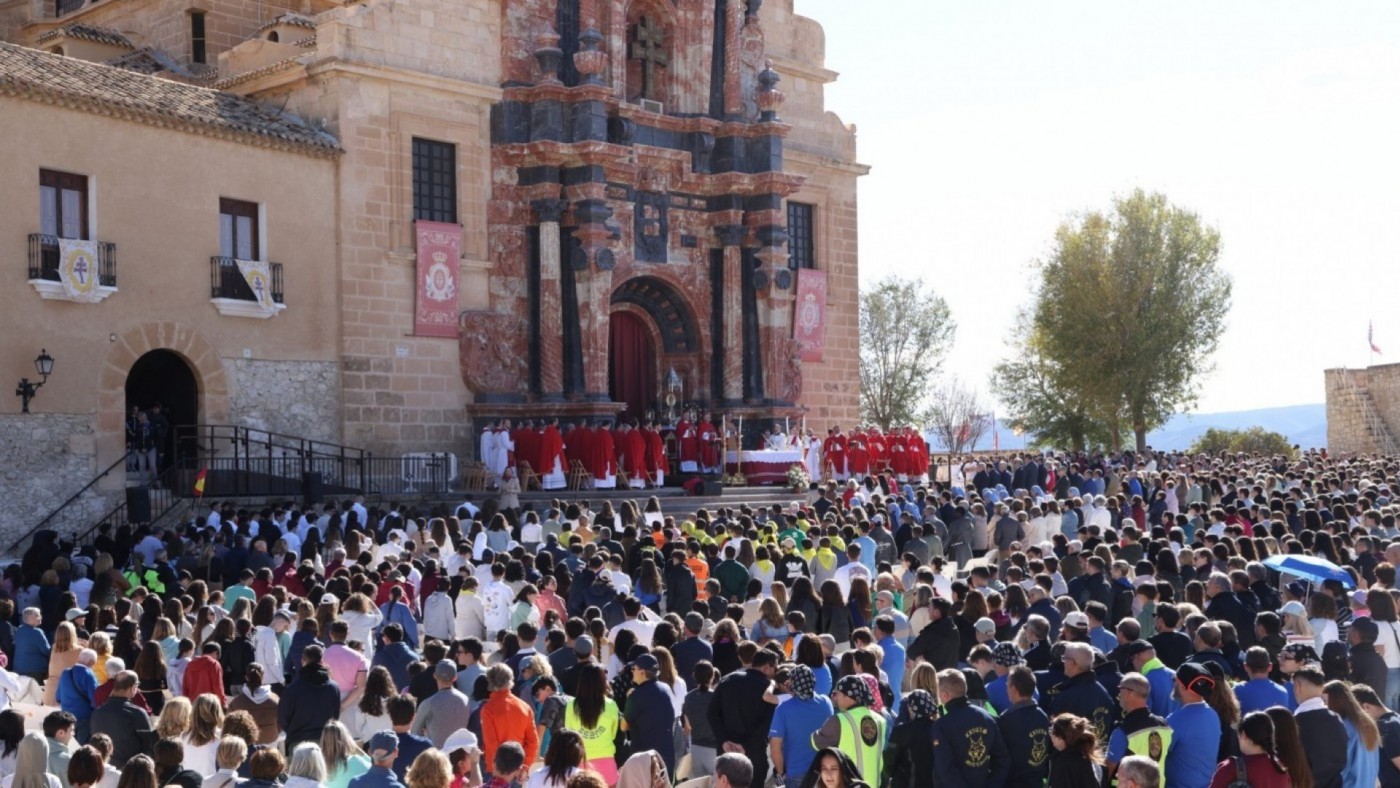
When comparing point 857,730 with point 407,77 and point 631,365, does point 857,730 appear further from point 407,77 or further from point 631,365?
point 631,365

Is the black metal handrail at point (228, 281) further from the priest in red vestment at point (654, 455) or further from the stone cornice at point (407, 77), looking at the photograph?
the priest in red vestment at point (654, 455)

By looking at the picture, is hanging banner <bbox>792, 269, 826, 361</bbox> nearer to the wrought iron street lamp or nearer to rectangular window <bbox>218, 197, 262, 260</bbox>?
rectangular window <bbox>218, 197, 262, 260</bbox>

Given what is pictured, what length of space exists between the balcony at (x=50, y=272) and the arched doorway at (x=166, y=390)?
1992 millimetres

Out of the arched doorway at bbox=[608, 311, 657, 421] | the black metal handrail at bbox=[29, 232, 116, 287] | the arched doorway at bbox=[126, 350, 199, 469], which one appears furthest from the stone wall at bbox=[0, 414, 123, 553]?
the arched doorway at bbox=[608, 311, 657, 421]

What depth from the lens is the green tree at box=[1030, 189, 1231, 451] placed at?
48.0m

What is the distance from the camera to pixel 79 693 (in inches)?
444

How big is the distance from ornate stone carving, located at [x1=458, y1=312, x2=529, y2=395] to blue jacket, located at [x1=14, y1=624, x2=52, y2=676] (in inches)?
702

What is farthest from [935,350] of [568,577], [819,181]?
[568,577]

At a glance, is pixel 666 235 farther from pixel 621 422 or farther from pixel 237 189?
pixel 237 189

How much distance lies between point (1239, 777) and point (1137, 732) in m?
0.72

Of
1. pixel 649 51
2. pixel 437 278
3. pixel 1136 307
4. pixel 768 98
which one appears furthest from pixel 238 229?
pixel 1136 307

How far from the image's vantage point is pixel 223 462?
26.5 metres

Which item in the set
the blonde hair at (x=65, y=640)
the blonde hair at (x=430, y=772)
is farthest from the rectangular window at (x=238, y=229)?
the blonde hair at (x=430, y=772)

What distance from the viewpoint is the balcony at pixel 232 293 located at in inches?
1067
